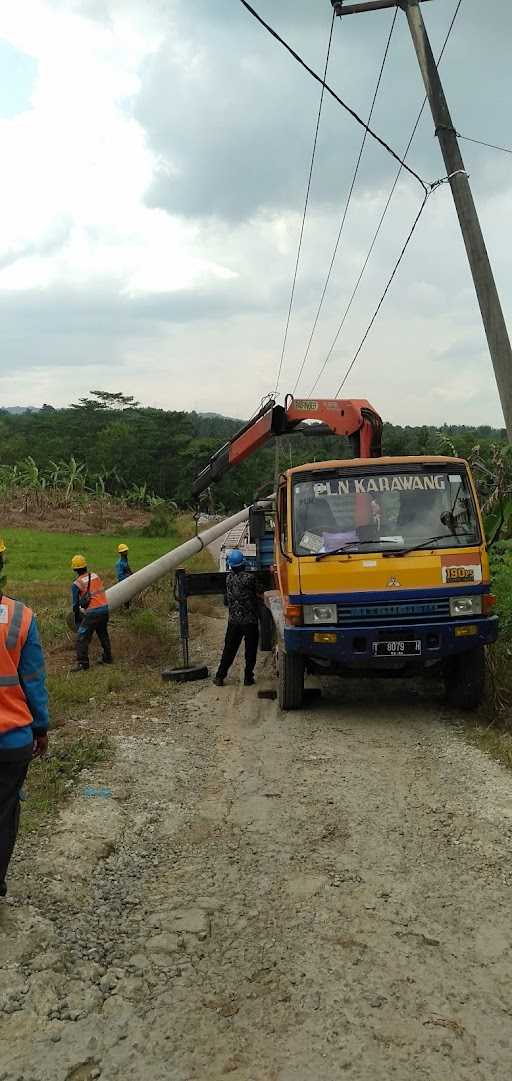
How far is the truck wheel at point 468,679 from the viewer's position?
26.4ft

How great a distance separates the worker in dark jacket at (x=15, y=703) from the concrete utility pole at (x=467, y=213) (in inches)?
297

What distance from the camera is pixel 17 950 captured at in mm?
3949

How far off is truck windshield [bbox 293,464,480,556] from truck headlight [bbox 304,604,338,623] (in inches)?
20.9

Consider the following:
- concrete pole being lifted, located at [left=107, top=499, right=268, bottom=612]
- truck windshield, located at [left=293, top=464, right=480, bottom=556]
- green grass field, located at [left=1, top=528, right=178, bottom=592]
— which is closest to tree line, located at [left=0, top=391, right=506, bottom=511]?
green grass field, located at [left=1, top=528, right=178, bottom=592]

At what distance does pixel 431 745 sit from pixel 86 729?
3.13 metres

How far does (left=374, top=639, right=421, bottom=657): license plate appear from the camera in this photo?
7867mm

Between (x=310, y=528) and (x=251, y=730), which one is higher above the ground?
(x=310, y=528)

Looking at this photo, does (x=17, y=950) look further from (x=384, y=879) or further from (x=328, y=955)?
(x=384, y=879)

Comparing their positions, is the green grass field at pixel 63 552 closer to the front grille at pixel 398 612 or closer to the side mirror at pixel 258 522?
the side mirror at pixel 258 522

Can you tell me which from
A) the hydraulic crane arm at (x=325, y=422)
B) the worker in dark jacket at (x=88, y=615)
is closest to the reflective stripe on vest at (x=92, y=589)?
the worker in dark jacket at (x=88, y=615)

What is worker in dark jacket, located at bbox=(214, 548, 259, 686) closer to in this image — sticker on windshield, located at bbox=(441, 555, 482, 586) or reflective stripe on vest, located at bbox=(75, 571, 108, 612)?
reflective stripe on vest, located at bbox=(75, 571, 108, 612)


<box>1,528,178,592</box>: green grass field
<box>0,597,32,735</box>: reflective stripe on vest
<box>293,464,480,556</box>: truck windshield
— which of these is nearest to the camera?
<box>0,597,32,735</box>: reflective stripe on vest

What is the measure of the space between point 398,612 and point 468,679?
3.13 ft

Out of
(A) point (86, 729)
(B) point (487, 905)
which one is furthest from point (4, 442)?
(B) point (487, 905)
